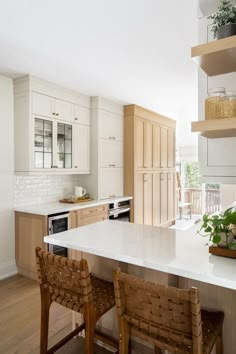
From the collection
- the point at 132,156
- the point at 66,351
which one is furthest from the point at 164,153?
the point at 66,351

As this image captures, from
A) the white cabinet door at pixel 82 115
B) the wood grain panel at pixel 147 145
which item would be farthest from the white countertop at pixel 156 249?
the wood grain panel at pixel 147 145

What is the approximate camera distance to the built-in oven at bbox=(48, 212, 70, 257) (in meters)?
3.11

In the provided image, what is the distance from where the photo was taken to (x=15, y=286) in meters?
3.05

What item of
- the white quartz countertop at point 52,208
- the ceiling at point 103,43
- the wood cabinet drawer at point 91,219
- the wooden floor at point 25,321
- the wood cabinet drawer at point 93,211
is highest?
the ceiling at point 103,43

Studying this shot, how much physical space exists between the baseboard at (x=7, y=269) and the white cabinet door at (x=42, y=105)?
1925 millimetres

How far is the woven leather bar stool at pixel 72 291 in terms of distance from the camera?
1374 millimetres

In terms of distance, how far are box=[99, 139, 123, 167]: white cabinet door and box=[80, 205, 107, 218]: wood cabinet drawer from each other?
0.71 metres

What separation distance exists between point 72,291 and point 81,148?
109 inches

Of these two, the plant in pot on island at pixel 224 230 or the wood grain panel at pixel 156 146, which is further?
the wood grain panel at pixel 156 146

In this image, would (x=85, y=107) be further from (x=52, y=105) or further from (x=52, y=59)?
(x=52, y=59)

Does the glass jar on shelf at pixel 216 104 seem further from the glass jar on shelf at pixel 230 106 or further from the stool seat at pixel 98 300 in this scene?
the stool seat at pixel 98 300

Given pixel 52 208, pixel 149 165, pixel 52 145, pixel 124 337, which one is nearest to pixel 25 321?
pixel 52 208

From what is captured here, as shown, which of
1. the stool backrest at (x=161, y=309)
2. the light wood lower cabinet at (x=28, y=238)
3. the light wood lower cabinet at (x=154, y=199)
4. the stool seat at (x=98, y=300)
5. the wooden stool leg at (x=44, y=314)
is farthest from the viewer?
the light wood lower cabinet at (x=154, y=199)

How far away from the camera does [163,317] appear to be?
1.13 m
